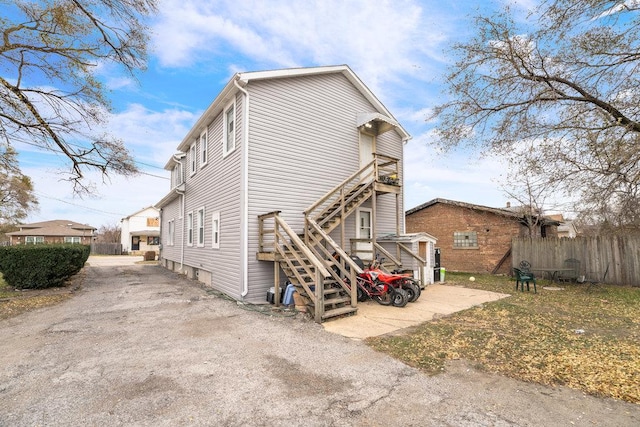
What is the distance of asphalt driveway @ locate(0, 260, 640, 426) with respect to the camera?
314 centimetres

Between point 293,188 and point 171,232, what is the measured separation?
1164 centimetres

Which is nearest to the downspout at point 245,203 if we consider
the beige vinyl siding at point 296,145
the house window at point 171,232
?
the beige vinyl siding at point 296,145

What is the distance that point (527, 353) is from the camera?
4883 mm

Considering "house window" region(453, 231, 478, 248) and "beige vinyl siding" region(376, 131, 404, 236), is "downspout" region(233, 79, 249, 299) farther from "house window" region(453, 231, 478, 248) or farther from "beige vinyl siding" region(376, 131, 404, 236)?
"house window" region(453, 231, 478, 248)

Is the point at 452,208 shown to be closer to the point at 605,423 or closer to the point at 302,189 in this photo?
the point at 302,189

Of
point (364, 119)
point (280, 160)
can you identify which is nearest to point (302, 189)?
point (280, 160)

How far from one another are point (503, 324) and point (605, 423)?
3802mm

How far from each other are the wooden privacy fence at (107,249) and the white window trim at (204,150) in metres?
35.0

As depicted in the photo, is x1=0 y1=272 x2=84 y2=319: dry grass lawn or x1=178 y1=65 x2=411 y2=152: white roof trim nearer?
x1=0 y1=272 x2=84 y2=319: dry grass lawn

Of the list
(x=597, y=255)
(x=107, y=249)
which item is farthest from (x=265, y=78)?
(x=107, y=249)

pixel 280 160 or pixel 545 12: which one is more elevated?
pixel 545 12

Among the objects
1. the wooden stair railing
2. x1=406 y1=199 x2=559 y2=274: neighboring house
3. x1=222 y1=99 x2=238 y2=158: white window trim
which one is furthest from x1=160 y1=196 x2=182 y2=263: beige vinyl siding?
x1=406 y1=199 x2=559 y2=274: neighboring house

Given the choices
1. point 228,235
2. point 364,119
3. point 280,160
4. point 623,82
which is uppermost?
point 364,119

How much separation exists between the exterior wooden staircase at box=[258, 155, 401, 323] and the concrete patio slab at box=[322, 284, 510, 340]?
45 centimetres
